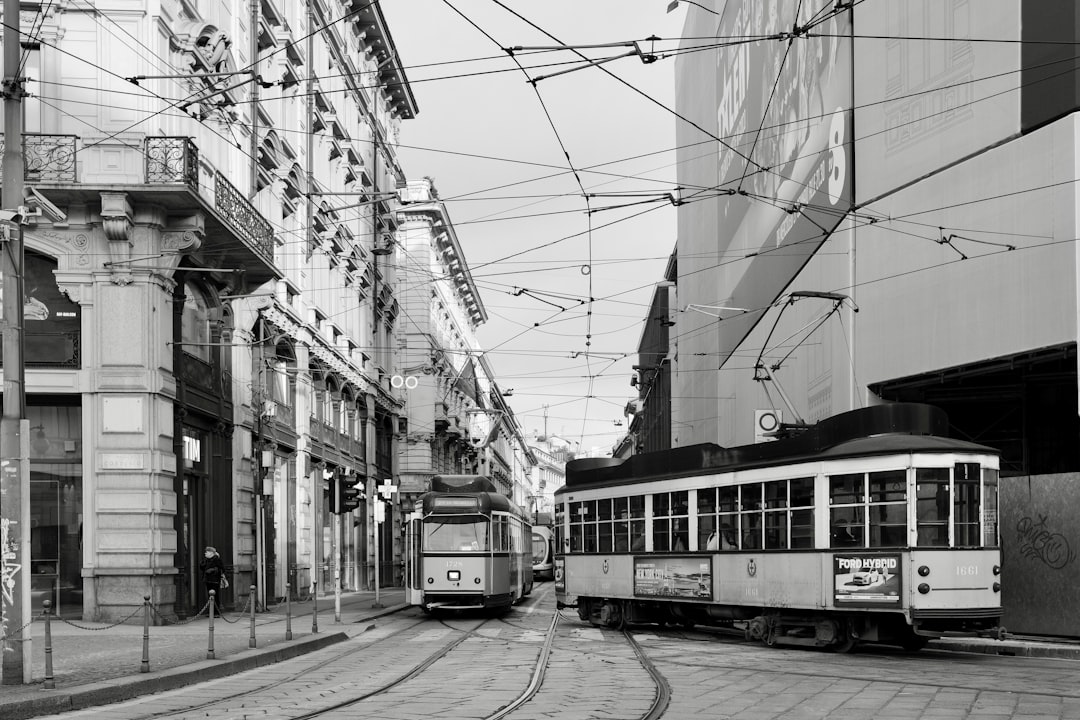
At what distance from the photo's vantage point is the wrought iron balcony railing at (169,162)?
23.4 metres

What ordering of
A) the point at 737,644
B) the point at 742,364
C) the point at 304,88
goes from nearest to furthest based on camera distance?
the point at 737,644, the point at 304,88, the point at 742,364

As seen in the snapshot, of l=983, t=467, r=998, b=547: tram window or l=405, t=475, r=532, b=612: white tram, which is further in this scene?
l=405, t=475, r=532, b=612: white tram

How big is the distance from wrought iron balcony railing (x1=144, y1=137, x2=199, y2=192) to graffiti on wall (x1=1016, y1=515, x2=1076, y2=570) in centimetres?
1445

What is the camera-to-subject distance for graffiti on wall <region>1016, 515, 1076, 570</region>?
1970cm

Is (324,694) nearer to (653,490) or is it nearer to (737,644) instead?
(737,644)

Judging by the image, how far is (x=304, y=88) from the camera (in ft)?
122

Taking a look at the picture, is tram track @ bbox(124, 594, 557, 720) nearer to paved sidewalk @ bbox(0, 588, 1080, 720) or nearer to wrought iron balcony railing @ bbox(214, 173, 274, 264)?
paved sidewalk @ bbox(0, 588, 1080, 720)

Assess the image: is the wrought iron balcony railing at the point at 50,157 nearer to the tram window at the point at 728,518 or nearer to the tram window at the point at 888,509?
the tram window at the point at 728,518

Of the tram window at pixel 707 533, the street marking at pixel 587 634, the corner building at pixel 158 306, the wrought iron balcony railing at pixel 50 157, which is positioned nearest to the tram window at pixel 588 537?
the street marking at pixel 587 634

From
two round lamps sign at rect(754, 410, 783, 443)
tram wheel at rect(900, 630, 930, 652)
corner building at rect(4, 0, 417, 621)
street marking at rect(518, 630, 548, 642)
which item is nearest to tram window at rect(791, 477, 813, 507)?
tram wheel at rect(900, 630, 930, 652)

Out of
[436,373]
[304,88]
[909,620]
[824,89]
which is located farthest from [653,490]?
[436,373]

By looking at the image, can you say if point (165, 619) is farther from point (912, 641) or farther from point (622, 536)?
point (912, 641)

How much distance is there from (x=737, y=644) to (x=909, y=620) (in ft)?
12.5

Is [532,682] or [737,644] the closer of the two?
[532,682]
